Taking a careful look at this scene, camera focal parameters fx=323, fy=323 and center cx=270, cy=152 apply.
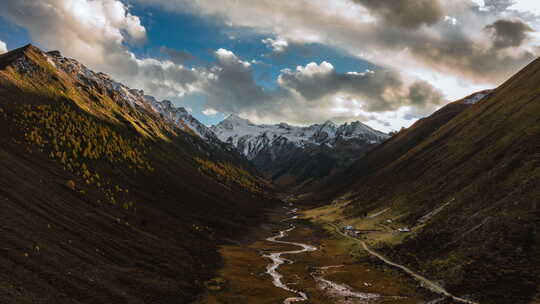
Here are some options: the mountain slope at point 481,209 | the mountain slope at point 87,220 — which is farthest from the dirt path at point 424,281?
the mountain slope at point 87,220

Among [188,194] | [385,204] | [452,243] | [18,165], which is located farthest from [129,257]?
[385,204]

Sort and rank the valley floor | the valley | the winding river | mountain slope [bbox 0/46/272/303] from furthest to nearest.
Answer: the winding river, the valley floor, the valley, mountain slope [bbox 0/46/272/303]

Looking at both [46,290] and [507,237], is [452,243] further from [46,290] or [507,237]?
[46,290]

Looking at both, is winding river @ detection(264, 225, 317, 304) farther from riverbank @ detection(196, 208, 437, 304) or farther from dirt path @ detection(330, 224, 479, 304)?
dirt path @ detection(330, 224, 479, 304)

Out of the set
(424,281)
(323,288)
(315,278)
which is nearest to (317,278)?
(315,278)

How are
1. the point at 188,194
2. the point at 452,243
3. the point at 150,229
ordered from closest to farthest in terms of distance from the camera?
the point at 452,243 < the point at 150,229 < the point at 188,194

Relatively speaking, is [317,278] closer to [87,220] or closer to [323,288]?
[323,288]

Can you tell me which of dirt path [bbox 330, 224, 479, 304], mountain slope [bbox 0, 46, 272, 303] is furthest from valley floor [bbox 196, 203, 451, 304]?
mountain slope [bbox 0, 46, 272, 303]
